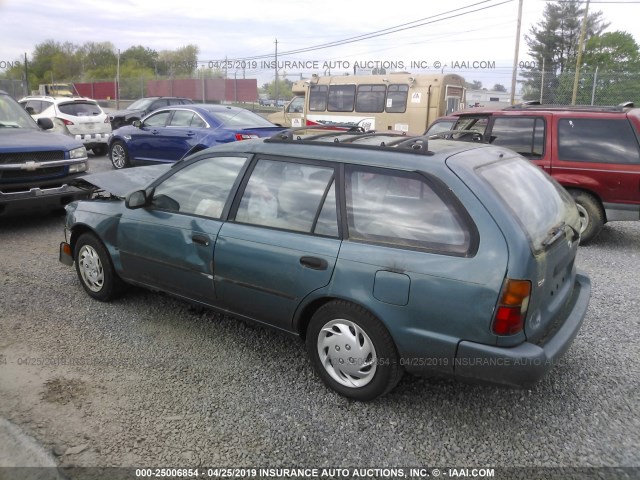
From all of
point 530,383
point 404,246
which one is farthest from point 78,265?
point 530,383

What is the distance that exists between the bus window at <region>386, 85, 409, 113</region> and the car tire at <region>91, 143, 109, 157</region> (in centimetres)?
878

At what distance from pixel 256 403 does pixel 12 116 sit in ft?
23.2

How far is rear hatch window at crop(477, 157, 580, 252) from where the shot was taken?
2900 millimetres

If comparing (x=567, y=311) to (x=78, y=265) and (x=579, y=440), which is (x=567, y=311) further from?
(x=78, y=265)

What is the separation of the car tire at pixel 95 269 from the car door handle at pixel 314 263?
214 centimetres

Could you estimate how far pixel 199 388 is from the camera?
3.39m

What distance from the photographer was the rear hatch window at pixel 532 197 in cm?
290

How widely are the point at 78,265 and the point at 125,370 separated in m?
1.63

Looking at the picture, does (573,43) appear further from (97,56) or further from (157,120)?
(97,56)

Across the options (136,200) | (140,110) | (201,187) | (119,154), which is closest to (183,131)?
(119,154)

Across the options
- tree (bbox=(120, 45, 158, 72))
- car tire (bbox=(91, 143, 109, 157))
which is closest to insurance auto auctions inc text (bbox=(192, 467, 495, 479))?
car tire (bbox=(91, 143, 109, 157))

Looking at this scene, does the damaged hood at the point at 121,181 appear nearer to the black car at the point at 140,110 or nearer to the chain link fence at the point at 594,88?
the black car at the point at 140,110

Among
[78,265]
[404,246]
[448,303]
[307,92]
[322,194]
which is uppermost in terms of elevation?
[307,92]

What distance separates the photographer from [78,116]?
47.1 feet
